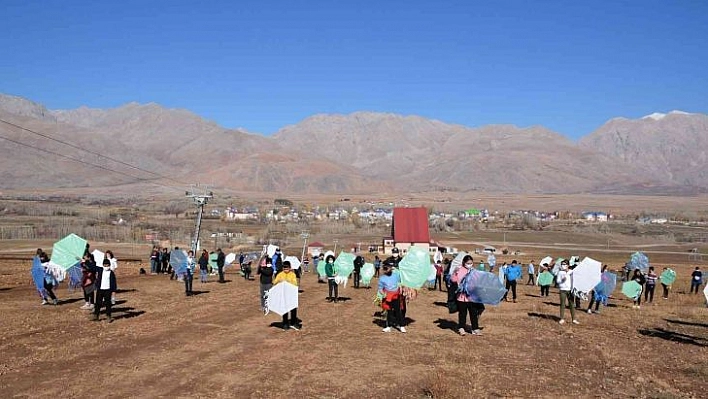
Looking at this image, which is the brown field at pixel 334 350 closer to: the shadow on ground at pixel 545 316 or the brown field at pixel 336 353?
the brown field at pixel 336 353

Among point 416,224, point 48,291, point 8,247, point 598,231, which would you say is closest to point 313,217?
point 598,231

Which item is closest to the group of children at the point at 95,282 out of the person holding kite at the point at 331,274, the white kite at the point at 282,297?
the white kite at the point at 282,297

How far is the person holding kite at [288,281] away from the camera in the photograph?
15.2m

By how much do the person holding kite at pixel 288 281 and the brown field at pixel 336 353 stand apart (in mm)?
345

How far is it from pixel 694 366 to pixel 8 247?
5537cm

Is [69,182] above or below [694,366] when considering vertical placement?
above

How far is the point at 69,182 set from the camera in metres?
192

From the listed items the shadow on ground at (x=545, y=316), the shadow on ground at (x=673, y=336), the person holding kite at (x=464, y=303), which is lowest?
the shadow on ground at (x=673, y=336)

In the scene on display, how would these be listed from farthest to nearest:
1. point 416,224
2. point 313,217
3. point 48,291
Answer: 1. point 313,217
2. point 416,224
3. point 48,291

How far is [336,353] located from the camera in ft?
42.5

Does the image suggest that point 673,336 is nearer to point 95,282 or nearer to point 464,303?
point 464,303

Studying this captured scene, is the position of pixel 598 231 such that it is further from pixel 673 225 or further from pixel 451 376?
pixel 451 376

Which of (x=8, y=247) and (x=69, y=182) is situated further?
(x=69, y=182)

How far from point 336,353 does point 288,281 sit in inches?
108
